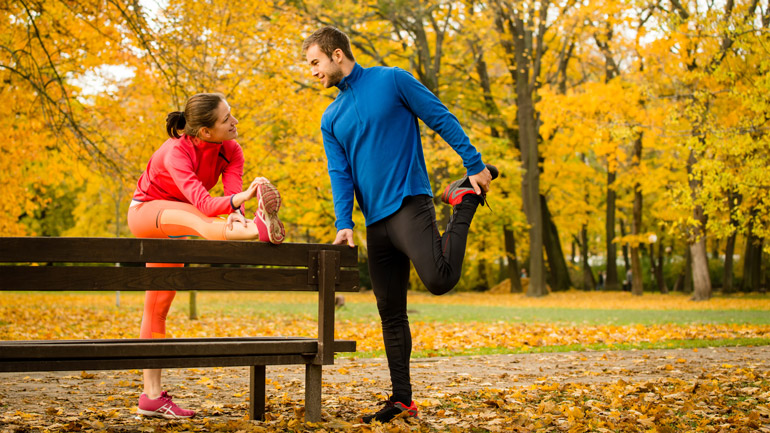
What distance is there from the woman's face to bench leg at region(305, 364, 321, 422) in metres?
1.38

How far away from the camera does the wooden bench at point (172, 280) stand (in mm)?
3232

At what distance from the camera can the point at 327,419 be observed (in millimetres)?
4203

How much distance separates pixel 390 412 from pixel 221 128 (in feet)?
6.10

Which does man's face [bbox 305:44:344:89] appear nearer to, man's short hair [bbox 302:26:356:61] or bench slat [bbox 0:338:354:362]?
man's short hair [bbox 302:26:356:61]

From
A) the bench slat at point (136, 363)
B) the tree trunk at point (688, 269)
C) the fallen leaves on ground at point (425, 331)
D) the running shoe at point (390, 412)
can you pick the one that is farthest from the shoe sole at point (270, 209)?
the tree trunk at point (688, 269)

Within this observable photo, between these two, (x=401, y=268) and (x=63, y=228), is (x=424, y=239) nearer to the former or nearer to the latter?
(x=401, y=268)

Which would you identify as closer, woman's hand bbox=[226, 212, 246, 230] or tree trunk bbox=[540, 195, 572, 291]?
woman's hand bbox=[226, 212, 246, 230]

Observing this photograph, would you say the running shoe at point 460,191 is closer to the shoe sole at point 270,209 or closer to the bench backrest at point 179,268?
the bench backrest at point 179,268

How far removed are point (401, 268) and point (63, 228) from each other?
45175mm

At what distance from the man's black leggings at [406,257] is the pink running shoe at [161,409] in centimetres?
127

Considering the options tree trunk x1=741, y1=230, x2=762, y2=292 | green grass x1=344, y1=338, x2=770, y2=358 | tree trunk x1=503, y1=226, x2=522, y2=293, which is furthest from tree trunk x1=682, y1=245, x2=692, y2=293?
green grass x1=344, y1=338, x2=770, y2=358

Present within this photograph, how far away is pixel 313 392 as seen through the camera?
3895mm

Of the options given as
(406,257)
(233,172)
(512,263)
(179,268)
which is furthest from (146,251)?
(512,263)

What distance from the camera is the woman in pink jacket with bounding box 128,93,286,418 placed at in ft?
12.3
